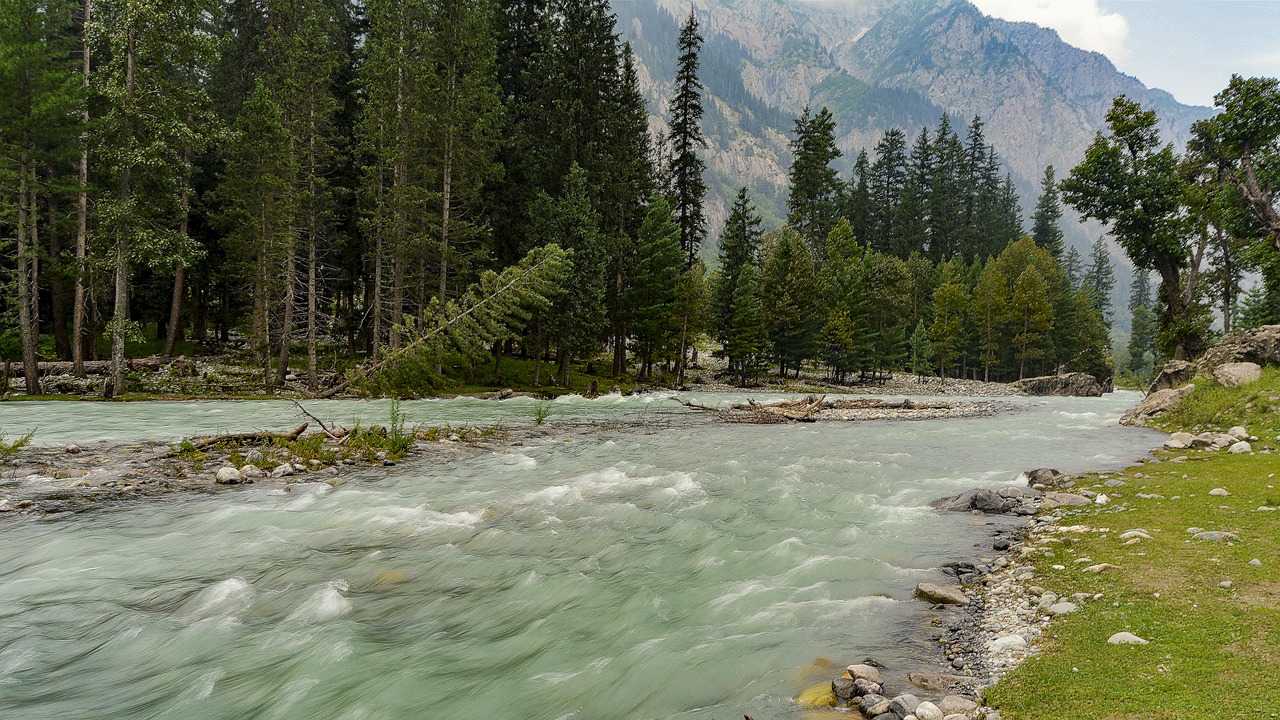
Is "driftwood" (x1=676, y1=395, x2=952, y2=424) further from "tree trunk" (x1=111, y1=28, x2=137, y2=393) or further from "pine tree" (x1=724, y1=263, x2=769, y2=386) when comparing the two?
"tree trunk" (x1=111, y1=28, x2=137, y2=393)

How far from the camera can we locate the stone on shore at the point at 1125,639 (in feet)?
15.3

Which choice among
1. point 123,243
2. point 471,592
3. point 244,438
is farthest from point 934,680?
point 123,243

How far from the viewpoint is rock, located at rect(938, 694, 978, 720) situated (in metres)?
4.13

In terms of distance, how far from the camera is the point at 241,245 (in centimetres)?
3447

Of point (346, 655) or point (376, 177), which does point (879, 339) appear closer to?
point (376, 177)

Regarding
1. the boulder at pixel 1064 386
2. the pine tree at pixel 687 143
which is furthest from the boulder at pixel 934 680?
the boulder at pixel 1064 386

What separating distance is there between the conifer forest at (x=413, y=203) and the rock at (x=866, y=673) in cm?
2091

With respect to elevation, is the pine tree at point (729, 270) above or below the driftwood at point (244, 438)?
above

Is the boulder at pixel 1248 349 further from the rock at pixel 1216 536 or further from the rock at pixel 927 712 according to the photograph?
the rock at pixel 927 712

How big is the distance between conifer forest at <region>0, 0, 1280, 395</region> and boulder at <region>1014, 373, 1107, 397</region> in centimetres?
1419

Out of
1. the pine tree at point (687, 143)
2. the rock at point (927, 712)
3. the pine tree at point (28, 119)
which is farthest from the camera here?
the pine tree at point (687, 143)

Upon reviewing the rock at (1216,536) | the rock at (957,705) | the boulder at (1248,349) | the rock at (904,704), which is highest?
the boulder at (1248,349)

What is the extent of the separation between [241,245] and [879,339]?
2543 inches

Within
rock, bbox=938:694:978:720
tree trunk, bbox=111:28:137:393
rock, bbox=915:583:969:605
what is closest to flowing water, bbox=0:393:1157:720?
rock, bbox=915:583:969:605
